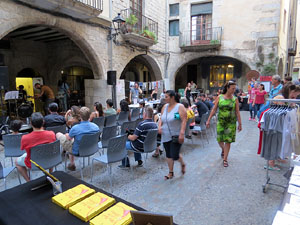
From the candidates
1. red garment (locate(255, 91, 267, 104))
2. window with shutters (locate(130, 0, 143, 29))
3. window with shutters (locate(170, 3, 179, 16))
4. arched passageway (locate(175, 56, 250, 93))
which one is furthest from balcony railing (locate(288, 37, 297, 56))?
window with shutters (locate(130, 0, 143, 29))

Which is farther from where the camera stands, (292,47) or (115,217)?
(292,47)

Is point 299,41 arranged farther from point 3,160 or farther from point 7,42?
point 3,160

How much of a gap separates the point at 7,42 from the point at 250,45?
477 inches

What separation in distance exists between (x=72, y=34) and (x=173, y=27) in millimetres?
8678

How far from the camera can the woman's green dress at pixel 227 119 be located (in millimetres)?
3637

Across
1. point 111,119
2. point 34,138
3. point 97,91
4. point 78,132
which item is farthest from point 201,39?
point 34,138

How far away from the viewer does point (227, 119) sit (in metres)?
3.67

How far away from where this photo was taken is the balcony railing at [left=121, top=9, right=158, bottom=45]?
8922 millimetres

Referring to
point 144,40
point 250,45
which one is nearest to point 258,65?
point 250,45

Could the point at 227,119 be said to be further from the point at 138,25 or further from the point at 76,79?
the point at 76,79

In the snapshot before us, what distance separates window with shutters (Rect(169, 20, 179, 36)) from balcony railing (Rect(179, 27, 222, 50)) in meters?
0.61

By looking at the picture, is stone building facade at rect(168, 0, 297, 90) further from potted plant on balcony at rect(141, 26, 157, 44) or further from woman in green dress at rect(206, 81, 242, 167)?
woman in green dress at rect(206, 81, 242, 167)

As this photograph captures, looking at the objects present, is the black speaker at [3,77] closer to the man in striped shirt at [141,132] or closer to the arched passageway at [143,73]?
the man in striped shirt at [141,132]

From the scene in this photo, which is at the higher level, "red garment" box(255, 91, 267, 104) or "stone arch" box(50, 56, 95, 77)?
"stone arch" box(50, 56, 95, 77)
